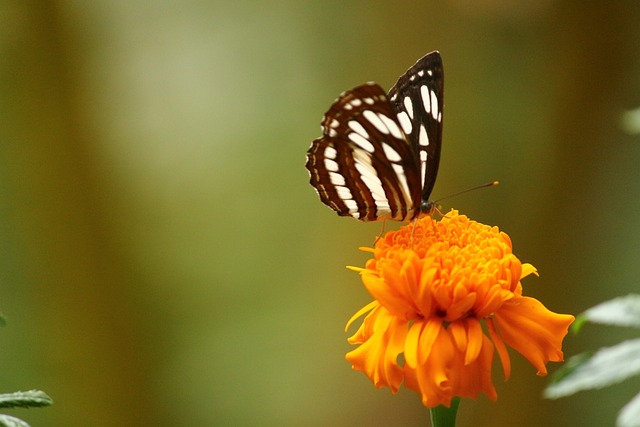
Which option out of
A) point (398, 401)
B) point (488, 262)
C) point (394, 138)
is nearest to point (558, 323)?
point (488, 262)

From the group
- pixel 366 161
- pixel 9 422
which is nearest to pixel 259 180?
pixel 366 161

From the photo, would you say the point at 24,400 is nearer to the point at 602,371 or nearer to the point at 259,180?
the point at 602,371

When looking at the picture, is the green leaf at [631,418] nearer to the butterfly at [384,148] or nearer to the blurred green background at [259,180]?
the butterfly at [384,148]

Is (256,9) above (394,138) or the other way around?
above

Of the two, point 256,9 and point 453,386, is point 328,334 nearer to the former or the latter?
point 256,9

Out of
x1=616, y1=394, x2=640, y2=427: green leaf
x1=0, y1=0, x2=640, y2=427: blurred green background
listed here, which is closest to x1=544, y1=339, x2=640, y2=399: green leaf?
x1=616, y1=394, x2=640, y2=427: green leaf

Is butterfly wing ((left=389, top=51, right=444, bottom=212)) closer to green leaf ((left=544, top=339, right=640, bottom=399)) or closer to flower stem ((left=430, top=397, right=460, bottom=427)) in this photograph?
flower stem ((left=430, top=397, right=460, bottom=427))

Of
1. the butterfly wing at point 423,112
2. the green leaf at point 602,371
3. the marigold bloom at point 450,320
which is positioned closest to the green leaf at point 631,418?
the green leaf at point 602,371
